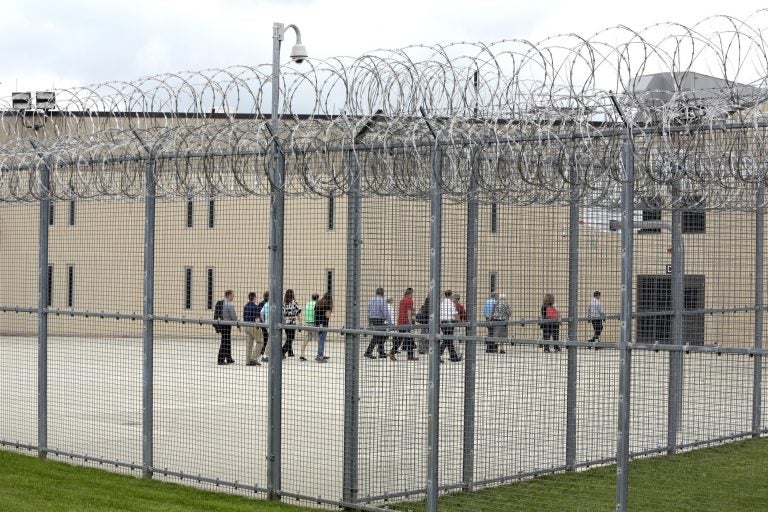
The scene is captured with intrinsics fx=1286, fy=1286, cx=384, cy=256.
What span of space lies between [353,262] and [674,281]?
13.8 ft

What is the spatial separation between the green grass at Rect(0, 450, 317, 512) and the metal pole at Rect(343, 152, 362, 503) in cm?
46

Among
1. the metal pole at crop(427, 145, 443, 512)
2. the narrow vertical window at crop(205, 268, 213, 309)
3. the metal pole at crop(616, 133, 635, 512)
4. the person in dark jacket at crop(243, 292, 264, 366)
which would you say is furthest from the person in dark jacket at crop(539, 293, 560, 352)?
the narrow vertical window at crop(205, 268, 213, 309)

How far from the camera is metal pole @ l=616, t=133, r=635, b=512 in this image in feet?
24.9

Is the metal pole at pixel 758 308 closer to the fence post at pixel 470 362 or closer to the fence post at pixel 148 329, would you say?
the fence post at pixel 470 362

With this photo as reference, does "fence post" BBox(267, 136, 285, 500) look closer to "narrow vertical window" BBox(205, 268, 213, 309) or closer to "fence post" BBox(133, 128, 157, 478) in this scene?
"fence post" BBox(133, 128, 157, 478)

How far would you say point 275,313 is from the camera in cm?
944

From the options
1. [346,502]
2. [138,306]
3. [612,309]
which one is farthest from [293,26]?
[138,306]

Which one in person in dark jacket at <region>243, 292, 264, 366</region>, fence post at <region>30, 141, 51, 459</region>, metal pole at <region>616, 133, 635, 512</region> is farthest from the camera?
person in dark jacket at <region>243, 292, 264, 366</region>

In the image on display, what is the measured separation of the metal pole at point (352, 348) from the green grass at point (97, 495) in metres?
0.46

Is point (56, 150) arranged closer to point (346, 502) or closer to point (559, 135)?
point (346, 502)

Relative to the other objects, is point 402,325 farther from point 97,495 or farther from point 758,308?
point 758,308

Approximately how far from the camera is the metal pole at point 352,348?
8953 millimetres

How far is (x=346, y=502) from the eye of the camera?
8961 mm

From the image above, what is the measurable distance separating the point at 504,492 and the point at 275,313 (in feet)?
7.12
